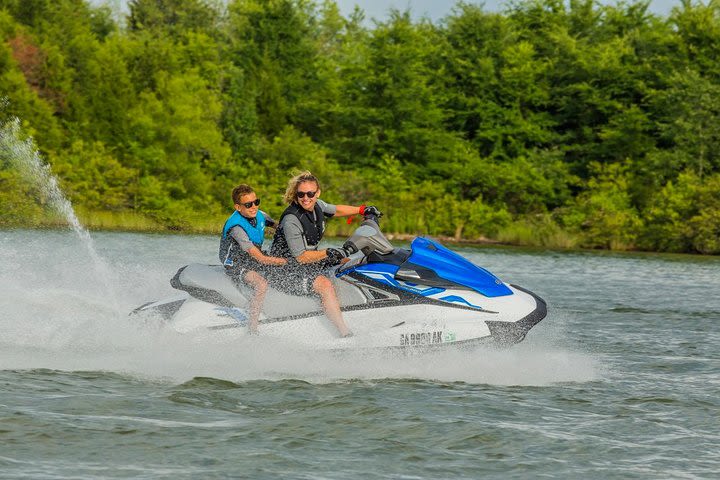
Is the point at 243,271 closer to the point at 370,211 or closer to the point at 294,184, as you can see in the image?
the point at 294,184

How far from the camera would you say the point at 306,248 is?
747 centimetres

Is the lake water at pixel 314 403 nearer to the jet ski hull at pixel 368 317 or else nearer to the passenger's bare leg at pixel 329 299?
the jet ski hull at pixel 368 317

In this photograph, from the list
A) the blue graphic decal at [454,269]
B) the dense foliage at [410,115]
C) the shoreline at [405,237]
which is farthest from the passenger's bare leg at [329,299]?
the dense foliage at [410,115]

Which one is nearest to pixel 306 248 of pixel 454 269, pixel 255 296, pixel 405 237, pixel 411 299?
pixel 255 296

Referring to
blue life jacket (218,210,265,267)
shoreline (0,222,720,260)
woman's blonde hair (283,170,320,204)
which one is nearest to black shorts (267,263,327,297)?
blue life jacket (218,210,265,267)

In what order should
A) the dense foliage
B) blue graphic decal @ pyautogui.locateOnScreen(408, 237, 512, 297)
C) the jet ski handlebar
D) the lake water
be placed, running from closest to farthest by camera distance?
the lake water, the jet ski handlebar, blue graphic decal @ pyautogui.locateOnScreen(408, 237, 512, 297), the dense foliage

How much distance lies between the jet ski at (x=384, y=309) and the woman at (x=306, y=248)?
9 cm

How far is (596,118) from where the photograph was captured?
52.4 metres

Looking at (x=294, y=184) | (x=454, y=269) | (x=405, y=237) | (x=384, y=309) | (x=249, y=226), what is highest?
(x=294, y=184)

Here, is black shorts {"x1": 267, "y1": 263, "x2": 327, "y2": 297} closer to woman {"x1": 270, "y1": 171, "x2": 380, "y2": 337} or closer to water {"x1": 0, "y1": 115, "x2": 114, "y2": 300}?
woman {"x1": 270, "y1": 171, "x2": 380, "y2": 337}

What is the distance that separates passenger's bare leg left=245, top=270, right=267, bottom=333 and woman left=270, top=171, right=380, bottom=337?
13 centimetres

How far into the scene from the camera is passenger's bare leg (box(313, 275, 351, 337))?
750 centimetres

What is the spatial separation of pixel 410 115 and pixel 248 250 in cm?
4535

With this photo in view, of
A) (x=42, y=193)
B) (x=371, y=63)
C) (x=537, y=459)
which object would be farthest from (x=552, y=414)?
(x=371, y=63)
